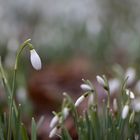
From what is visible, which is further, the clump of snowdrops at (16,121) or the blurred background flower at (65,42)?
the blurred background flower at (65,42)

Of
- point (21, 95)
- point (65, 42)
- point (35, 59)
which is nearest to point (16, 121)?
A: point (35, 59)

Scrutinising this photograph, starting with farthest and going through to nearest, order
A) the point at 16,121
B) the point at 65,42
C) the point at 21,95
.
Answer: the point at 65,42 < the point at 21,95 < the point at 16,121

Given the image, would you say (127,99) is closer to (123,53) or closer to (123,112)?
(123,112)

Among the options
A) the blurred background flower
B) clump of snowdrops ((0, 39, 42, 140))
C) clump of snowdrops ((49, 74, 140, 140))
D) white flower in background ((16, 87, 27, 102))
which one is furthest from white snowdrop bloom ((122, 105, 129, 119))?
white flower in background ((16, 87, 27, 102))

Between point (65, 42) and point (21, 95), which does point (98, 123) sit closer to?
point (21, 95)

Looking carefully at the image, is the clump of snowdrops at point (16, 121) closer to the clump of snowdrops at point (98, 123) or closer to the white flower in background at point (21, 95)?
the clump of snowdrops at point (98, 123)

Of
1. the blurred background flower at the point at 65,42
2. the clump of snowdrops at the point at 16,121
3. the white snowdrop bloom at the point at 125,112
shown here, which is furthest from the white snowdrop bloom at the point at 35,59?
the blurred background flower at the point at 65,42

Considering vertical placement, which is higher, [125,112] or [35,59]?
[35,59]

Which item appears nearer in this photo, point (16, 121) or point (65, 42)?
point (16, 121)

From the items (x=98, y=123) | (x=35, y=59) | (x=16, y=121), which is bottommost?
(x=98, y=123)

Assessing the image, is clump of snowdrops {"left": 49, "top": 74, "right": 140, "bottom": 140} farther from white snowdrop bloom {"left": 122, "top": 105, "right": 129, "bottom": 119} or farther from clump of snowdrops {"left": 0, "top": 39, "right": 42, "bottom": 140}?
clump of snowdrops {"left": 0, "top": 39, "right": 42, "bottom": 140}

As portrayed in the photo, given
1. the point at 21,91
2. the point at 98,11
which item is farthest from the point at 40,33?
the point at 21,91
